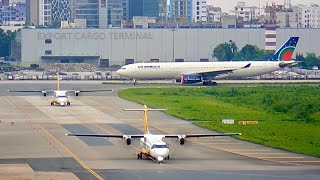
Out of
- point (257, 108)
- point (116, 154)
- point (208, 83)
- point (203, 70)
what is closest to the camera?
point (116, 154)

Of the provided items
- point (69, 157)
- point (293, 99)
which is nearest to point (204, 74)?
point (293, 99)

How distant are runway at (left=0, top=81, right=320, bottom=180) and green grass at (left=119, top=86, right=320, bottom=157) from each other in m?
3.07

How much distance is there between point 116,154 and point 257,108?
50831mm

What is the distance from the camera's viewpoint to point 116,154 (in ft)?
279

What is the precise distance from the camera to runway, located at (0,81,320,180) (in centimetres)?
7294

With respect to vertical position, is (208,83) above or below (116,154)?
above

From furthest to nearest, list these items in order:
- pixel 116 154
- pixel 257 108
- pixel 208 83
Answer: pixel 208 83
pixel 257 108
pixel 116 154

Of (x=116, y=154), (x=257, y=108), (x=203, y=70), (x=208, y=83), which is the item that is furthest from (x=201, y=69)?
(x=116, y=154)

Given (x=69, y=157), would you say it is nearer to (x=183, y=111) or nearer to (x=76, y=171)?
(x=76, y=171)

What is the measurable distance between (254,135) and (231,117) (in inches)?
762

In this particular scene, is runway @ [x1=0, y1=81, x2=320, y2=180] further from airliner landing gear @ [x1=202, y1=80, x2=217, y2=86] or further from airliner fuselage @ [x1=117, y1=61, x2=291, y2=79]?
airliner fuselage @ [x1=117, y1=61, x2=291, y2=79]

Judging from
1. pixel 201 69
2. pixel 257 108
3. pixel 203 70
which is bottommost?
pixel 257 108

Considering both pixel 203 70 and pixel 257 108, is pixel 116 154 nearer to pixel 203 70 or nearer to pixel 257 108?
pixel 257 108

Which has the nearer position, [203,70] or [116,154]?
[116,154]
